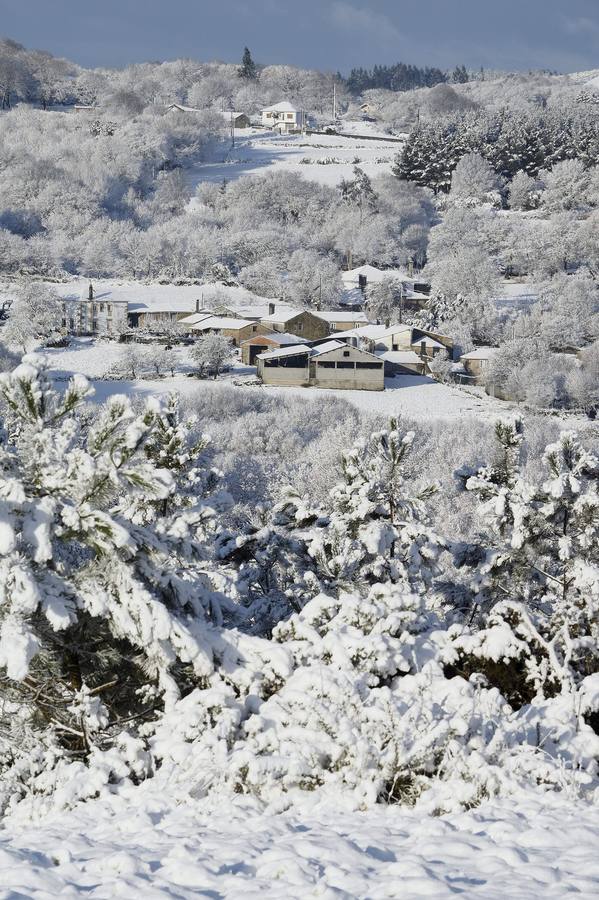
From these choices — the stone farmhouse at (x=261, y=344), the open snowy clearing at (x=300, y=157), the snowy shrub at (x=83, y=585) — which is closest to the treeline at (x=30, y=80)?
the open snowy clearing at (x=300, y=157)

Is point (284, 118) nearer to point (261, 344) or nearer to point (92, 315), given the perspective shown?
point (92, 315)

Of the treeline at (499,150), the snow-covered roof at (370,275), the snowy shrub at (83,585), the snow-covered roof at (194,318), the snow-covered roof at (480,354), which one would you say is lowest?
the snowy shrub at (83,585)

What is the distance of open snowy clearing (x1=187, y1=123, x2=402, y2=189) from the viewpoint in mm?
113125

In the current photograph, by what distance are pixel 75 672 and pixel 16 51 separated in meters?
203

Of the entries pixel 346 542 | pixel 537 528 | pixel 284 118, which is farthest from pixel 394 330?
pixel 284 118

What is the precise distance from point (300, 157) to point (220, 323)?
71.2 m

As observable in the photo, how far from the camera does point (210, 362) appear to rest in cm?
5169

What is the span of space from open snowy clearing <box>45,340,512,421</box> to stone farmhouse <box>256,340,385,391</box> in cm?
117

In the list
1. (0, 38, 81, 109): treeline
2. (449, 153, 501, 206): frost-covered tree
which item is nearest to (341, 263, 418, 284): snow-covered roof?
(449, 153, 501, 206): frost-covered tree

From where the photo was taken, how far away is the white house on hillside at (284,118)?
14238cm

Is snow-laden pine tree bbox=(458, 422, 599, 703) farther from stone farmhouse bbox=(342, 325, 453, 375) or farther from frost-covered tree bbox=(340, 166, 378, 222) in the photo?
frost-covered tree bbox=(340, 166, 378, 222)

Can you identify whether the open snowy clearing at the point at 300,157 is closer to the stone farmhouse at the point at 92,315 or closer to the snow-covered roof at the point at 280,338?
the stone farmhouse at the point at 92,315

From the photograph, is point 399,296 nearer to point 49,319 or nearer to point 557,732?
point 49,319

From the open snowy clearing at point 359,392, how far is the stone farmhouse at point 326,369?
1171mm
